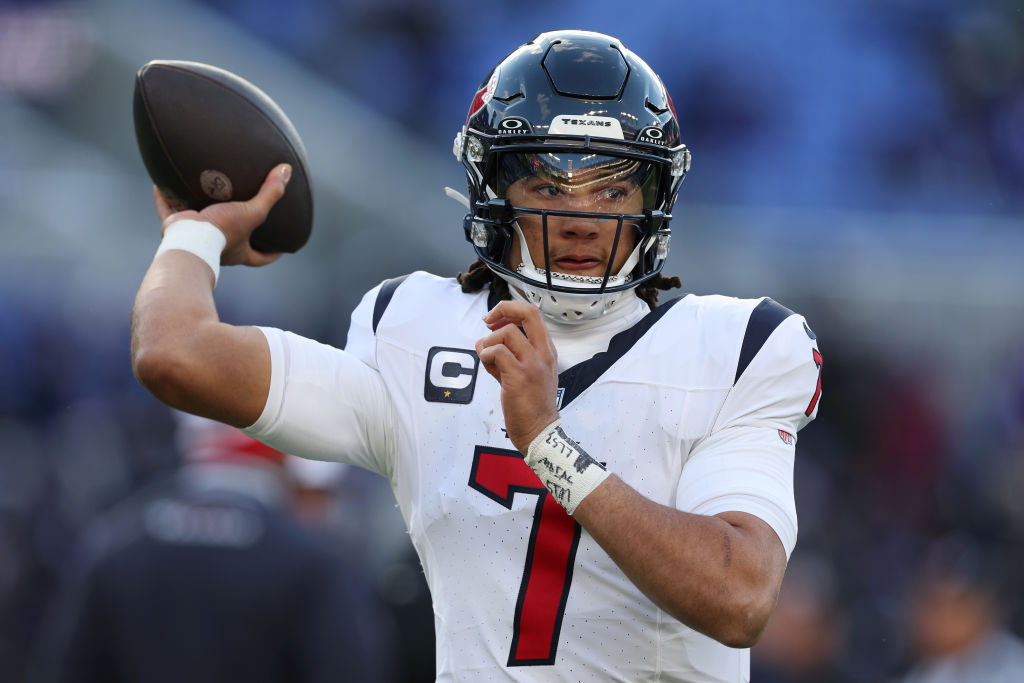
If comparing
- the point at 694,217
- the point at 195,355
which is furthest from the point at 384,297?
the point at 694,217

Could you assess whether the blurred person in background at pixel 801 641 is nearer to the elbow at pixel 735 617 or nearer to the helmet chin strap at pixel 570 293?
the helmet chin strap at pixel 570 293

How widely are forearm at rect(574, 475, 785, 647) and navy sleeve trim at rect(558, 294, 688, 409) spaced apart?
0.97ft

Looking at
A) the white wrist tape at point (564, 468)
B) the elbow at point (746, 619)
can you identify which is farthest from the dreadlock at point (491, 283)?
the elbow at point (746, 619)

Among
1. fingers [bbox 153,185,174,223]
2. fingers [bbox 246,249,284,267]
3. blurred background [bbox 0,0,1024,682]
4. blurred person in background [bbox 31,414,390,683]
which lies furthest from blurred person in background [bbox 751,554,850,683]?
fingers [bbox 153,185,174,223]

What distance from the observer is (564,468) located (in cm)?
153

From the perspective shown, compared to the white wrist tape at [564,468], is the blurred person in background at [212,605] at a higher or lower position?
lower

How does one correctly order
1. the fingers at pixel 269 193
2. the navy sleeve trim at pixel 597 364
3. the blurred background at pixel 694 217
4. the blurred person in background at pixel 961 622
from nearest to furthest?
the navy sleeve trim at pixel 597 364 < the fingers at pixel 269 193 < the blurred person in background at pixel 961 622 < the blurred background at pixel 694 217

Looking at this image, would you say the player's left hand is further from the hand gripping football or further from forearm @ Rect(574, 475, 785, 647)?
the hand gripping football

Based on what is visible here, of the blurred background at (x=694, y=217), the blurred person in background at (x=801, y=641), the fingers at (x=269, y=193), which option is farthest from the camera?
the blurred background at (x=694, y=217)

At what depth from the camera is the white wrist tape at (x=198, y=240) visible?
191 centimetres

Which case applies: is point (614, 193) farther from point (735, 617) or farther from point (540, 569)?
point (735, 617)

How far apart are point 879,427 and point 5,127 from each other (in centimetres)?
514

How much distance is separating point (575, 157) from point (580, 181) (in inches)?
1.6

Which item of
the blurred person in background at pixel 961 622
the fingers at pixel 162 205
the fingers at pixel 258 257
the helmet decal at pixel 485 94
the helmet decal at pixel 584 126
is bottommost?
the blurred person in background at pixel 961 622
